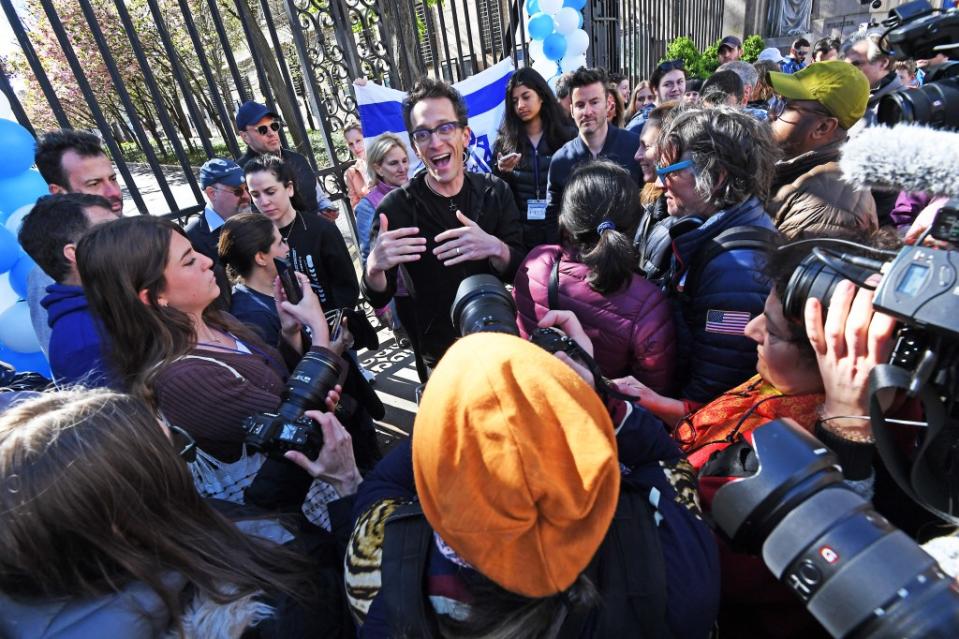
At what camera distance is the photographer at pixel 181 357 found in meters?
1.57

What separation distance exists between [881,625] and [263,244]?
8.39 feet

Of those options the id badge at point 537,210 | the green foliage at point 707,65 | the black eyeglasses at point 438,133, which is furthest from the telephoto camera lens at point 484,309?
the green foliage at point 707,65

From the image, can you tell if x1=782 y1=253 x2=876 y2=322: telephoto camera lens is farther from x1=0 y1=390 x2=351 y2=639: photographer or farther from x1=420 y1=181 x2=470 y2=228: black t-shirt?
x1=420 y1=181 x2=470 y2=228: black t-shirt

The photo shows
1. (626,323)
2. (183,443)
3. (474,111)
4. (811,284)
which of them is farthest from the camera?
(474,111)

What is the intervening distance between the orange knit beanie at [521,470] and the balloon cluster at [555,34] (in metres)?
6.18

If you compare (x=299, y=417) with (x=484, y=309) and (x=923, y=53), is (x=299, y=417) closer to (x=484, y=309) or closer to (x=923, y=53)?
(x=484, y=309)

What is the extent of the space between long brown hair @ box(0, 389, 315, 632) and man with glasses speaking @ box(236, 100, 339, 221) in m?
2.83

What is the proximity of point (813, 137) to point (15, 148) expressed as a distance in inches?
175

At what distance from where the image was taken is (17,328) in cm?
282

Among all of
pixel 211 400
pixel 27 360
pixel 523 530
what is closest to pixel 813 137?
pixel 523 530

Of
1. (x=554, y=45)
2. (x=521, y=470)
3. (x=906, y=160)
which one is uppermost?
(x=554, y=45)

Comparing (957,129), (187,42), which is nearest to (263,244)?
(957,129)

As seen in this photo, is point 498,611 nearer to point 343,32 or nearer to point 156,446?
point 156,446

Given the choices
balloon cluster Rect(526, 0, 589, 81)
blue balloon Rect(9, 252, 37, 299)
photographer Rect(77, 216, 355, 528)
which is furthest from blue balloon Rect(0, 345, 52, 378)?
balloon cluster Rect(526, 0, 589, 81)
